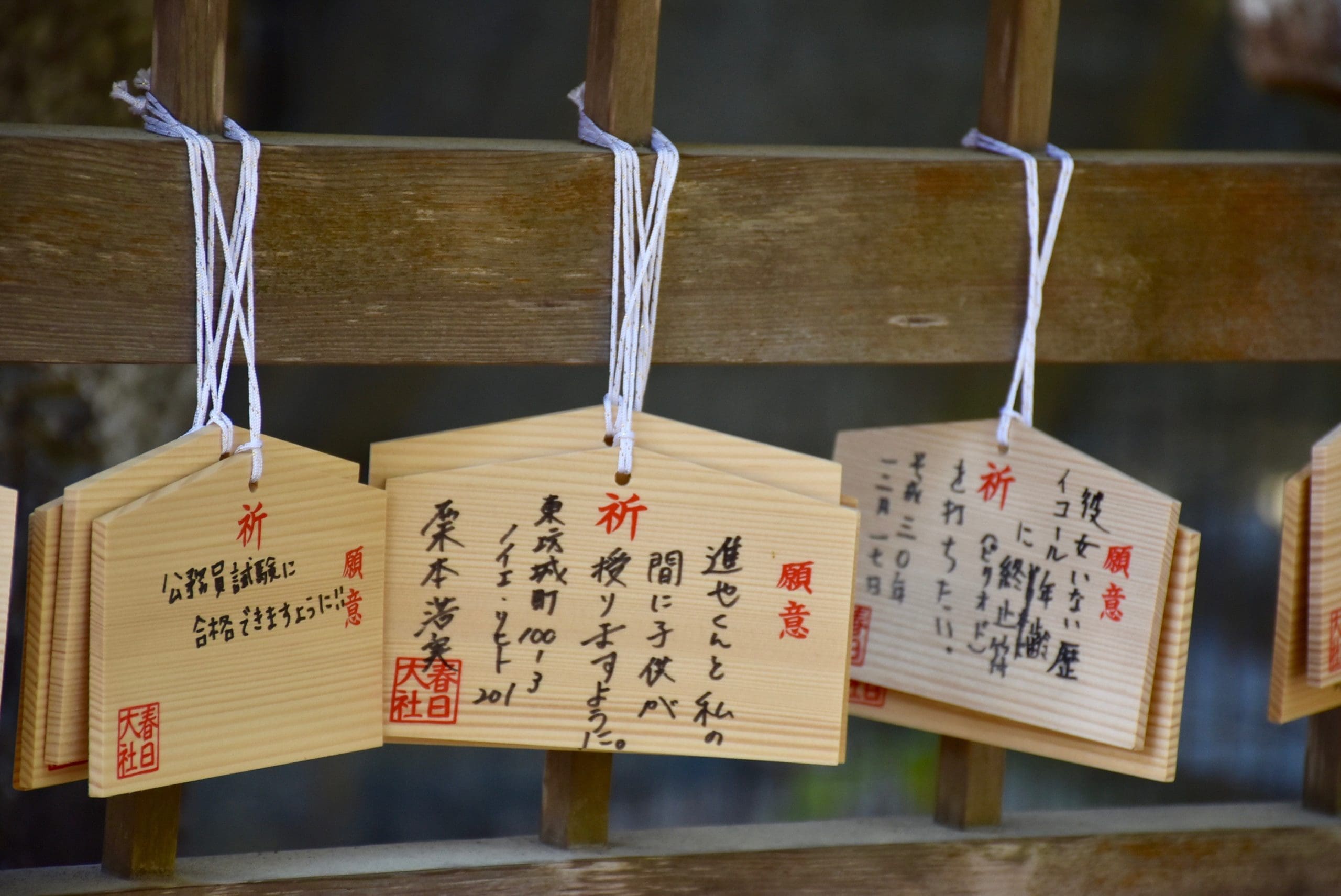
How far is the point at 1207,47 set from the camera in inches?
130

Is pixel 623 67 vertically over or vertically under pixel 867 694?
over

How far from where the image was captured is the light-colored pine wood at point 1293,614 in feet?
3.68

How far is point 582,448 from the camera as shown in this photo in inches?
38.6

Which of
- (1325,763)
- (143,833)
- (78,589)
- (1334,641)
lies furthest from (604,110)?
(1325,763)

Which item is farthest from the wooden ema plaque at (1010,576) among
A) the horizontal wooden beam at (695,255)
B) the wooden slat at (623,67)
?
the wooden slat at (623,67)

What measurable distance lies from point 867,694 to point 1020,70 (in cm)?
55

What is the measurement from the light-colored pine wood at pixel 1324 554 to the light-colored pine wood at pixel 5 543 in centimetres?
98

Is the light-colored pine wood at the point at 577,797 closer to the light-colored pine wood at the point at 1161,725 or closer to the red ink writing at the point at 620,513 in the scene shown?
the red ink writing at the point at 620,513

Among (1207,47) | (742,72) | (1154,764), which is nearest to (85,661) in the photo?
(1154,764)

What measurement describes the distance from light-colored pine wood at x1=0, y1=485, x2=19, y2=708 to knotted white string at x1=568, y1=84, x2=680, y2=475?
396mm

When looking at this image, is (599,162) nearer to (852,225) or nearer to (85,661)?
(852,225)

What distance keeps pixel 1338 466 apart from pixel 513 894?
771 mm

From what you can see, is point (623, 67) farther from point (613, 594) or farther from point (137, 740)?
point (137, 740)

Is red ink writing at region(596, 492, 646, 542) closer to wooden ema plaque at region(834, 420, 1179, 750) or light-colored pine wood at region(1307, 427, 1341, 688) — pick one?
wooden ema plaque at region(834, 420, 1179, 750)
